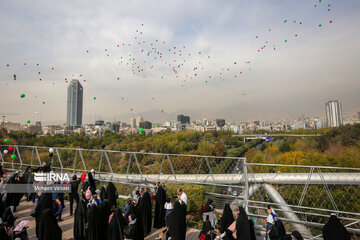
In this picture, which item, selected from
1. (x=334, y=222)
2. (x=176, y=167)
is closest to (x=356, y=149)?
(x=176, y=167)

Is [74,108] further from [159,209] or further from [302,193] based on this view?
[302,193]

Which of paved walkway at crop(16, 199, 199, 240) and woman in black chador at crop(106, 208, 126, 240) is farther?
paved walkway at crop(16, 199, 199, 240)

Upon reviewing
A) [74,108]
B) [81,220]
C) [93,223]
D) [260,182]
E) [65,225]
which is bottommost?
[65,225]

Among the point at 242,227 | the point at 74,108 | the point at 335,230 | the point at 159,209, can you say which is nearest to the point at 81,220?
the point at 159,209

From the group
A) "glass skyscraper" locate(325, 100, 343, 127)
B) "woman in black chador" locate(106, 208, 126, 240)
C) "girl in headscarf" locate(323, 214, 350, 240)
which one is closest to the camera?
"girl in headscarf" locate(323, 214, 350, 240)

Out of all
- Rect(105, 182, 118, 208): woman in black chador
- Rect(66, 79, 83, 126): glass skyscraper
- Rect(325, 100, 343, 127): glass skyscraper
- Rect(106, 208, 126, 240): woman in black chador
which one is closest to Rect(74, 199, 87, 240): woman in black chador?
Rect(106, 208, 126, 240): woman in black chador

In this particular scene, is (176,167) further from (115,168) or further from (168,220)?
(168,220)

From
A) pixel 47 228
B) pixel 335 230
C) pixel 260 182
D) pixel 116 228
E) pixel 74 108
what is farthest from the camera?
pixel 74 108

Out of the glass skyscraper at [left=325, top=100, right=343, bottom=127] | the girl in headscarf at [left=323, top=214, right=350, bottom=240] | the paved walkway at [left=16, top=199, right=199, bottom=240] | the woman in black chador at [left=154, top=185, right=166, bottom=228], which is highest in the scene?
the glass skyscraper at [left=325, top=100, right=343, bottom=127]

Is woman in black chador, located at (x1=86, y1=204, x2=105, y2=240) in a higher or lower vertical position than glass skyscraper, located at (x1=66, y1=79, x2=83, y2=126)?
lower

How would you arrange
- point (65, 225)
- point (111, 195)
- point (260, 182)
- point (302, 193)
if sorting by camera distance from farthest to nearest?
point (260, 182) → point (111, 195) → point (65, 225) → point (302, 193)

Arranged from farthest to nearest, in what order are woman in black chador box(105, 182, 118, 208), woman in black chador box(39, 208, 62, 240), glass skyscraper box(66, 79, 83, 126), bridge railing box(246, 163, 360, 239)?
glass skyscraper box(66, 79, 83, 126) → woman in black chador box(105, 182, 118, 208) → bridge railing box(246, 163, 360, 239) → woman in black chador box(39, 208, 62, 240)

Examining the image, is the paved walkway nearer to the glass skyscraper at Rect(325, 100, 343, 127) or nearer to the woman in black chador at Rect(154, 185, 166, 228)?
the woman in black chador at Rect(154, 185, 166, 228)

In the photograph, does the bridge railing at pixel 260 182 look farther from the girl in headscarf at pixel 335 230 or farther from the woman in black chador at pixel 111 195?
the girl in headscarf at pixel 335 230
